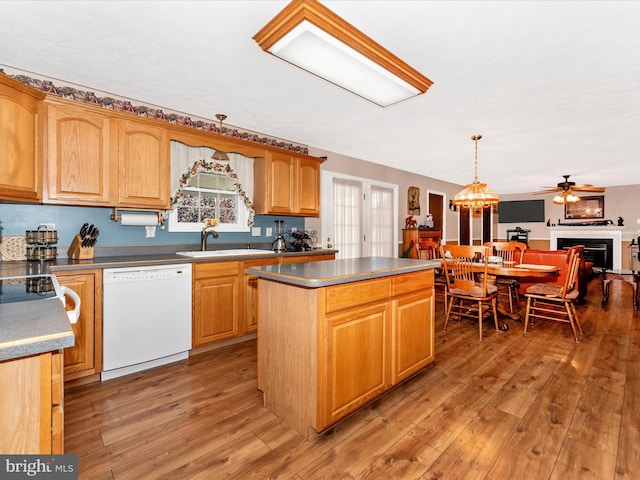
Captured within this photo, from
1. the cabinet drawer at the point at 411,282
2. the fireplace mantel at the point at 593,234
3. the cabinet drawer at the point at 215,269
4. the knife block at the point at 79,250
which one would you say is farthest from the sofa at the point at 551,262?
the knife block at the point at 79,250

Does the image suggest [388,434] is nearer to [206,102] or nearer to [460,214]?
[206,102]

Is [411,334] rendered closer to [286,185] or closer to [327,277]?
[327,277]

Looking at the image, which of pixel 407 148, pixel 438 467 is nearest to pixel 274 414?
pixel 438 467

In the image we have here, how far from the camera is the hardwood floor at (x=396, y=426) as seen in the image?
5.08 ft

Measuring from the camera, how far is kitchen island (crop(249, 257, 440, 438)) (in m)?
1.73

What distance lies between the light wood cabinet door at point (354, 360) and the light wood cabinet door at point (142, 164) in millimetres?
2136

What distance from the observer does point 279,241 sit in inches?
156

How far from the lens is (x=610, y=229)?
325 inches

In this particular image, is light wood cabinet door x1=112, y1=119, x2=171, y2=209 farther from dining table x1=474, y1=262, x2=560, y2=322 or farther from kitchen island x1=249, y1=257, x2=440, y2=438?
dining table x1=474, y1=262, x2=560, y2=322

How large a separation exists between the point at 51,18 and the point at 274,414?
2751 millimetres

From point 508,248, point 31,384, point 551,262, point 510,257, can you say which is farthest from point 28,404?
point 551,262

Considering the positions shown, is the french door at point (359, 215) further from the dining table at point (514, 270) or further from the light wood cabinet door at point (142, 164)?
→ the light wood cabinet door at point (142, 164)

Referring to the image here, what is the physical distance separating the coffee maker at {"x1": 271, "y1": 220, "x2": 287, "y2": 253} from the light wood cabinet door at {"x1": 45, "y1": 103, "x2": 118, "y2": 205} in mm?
1822

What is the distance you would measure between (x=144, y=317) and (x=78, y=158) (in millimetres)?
1380
